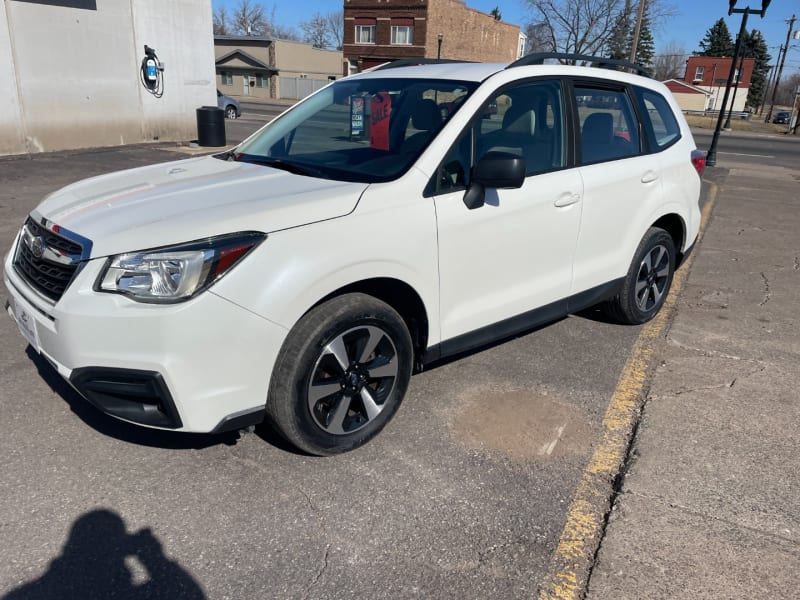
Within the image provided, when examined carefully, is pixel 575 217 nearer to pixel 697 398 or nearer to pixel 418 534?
pixel 697 398

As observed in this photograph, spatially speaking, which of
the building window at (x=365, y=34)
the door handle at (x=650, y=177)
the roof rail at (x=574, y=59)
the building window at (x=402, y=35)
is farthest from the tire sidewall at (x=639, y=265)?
the building window at (x=365, y=34)

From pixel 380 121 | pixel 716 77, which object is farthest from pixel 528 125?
pixel 716 77

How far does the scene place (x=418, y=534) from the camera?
2564mm

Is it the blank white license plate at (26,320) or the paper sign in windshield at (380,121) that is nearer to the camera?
the blank white license plate at (26,320)

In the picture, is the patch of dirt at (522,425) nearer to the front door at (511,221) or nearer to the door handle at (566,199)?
the front door at (511,221)

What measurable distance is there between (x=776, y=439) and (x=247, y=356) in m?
2.78

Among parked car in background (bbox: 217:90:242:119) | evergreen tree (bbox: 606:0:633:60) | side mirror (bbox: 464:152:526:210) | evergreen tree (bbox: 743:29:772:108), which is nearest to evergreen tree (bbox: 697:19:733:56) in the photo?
evergreen tree (bbox: 743:29:772:108)

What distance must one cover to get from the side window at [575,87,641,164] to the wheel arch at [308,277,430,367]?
161 centimetres

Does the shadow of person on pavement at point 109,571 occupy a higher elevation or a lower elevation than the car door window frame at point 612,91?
lower

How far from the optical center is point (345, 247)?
Result: 8.98 feet

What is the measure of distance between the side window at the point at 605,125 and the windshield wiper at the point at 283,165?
1754 millimetres

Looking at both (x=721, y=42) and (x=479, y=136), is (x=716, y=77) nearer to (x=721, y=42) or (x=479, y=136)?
(x=721, y=42)

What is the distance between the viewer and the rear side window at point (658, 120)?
4.61 meters

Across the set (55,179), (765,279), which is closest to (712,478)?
(765,279)
